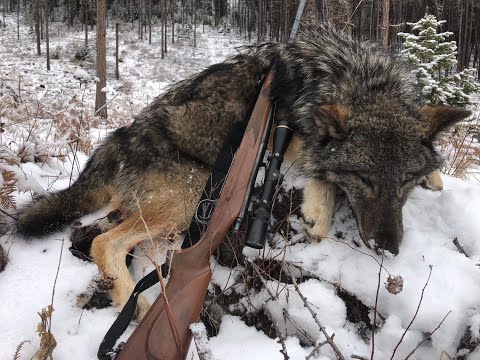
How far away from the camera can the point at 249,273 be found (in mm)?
2510

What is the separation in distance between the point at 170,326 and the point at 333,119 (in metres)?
1.58

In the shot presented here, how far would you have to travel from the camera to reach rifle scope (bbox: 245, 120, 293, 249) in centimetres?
221

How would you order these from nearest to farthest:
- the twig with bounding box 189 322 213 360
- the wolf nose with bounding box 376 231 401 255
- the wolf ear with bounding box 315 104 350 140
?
the twig with bounding box 189 322 213 360
the wolf nose with bounding box 376 231 401 255
the wolf ear with bounding box 315 104 350 140

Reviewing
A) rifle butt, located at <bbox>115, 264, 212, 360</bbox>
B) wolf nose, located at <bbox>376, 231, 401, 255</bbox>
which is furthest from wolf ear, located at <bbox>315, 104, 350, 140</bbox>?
rifle butt, located at <bbox>115, 264, 212, 360</bbox>

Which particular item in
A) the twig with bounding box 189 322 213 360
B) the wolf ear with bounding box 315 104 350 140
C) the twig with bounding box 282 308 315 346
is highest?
the wolf ear with bounding box 315 104 350 140

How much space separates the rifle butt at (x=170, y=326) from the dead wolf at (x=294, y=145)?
0.70 meters

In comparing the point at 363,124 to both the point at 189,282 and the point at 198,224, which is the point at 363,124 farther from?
the point at 189,282

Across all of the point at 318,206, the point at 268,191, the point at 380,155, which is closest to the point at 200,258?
the point at 268,191

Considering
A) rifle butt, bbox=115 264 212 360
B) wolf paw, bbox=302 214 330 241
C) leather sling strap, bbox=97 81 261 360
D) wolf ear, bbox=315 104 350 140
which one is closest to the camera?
rifle butt, bbox=115 264 212 360

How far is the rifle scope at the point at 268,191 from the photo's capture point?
7.27 feet

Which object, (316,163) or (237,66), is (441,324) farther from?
(237,66)

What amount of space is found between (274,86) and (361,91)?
65 centimetres

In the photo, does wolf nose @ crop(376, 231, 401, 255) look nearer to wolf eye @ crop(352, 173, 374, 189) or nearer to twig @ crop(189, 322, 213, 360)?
wolf eye @ crop(352, 173, 374, 189)

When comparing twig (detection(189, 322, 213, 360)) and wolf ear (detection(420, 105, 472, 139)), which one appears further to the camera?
wolf ear (detection(420, 105, 472, 139))
